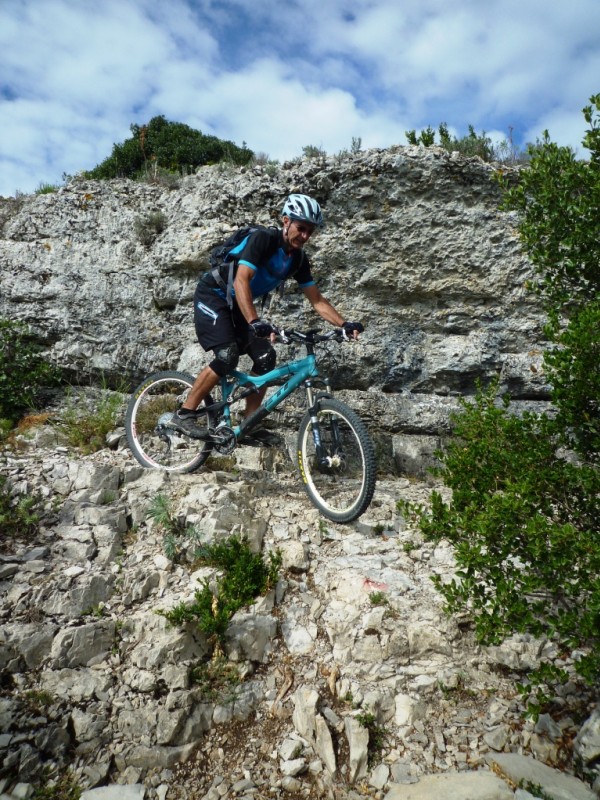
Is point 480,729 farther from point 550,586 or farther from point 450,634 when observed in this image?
point 550,586

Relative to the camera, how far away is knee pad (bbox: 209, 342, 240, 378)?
5656 millimetres

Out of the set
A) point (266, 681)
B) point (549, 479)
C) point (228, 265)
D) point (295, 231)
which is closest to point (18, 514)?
point (266, 681)

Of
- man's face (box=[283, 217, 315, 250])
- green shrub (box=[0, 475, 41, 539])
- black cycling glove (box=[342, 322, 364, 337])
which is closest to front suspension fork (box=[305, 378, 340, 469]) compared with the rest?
black cycling glove (box=[342, 322, 364, 337])

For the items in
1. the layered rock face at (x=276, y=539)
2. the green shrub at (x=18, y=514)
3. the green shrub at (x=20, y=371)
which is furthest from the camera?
the green shrub at (x=20, y=371)

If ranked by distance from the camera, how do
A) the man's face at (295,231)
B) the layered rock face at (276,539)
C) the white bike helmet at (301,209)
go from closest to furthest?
the layered rock face at (276,539) → the white bike helmet at (301,209) → the man's face at (295,231)

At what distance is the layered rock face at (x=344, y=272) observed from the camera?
7211mm

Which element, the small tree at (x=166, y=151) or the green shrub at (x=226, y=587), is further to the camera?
the small tree at (x=166, y=151)

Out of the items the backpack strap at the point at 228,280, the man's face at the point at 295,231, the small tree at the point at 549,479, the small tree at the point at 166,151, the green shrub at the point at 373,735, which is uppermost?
the small tree at the point at 166,151

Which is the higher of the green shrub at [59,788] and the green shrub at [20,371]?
the green shrub at [20,371]

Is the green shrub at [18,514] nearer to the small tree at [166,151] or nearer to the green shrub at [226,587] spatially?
the green shrub at [226,587]

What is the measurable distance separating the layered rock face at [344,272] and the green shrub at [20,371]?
0.26 metres

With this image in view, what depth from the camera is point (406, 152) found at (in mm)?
7113

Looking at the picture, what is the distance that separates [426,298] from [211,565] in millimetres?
5192

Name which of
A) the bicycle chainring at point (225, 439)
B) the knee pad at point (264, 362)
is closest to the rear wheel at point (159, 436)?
the bicycle chainring at point (225, 439)
